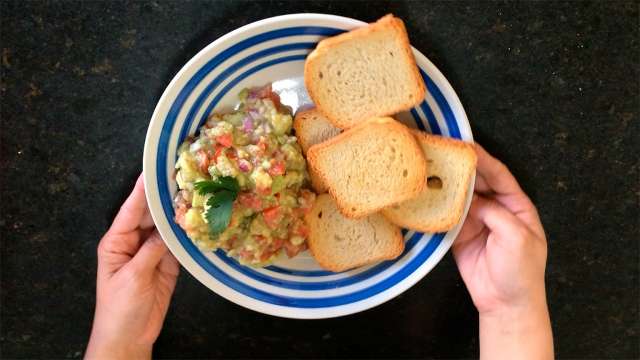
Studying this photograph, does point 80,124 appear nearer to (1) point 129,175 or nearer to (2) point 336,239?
(1) point 129,175

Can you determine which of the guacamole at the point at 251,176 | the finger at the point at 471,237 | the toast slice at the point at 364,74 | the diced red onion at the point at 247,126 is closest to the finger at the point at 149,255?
the guacamole at the point at 251,176

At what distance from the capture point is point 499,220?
4.74ft

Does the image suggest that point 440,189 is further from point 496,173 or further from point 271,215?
point 271,215

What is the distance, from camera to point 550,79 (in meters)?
1.59

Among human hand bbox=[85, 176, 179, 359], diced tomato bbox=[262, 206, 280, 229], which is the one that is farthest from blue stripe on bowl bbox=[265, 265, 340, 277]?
human hand bbox=[85, 176, 179, 359]

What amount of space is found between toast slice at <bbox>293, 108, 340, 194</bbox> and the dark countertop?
0.30 metres

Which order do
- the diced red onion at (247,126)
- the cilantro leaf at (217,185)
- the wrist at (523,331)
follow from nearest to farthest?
the cilantro leaf at (217,185), the diced red onion at (247,126), the wrist at (523,331)

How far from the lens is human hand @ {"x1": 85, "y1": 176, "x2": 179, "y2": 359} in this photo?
1454 mm

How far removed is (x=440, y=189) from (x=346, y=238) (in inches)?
11.3

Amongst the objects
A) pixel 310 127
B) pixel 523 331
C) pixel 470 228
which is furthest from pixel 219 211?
pixel 523 331

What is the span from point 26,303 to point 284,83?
107 centimetres

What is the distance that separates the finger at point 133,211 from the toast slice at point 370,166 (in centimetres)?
45

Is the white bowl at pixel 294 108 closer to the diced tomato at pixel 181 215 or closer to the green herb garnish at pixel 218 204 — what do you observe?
the diced tomato at pixel 181 215

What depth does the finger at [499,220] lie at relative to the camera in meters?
1.43
